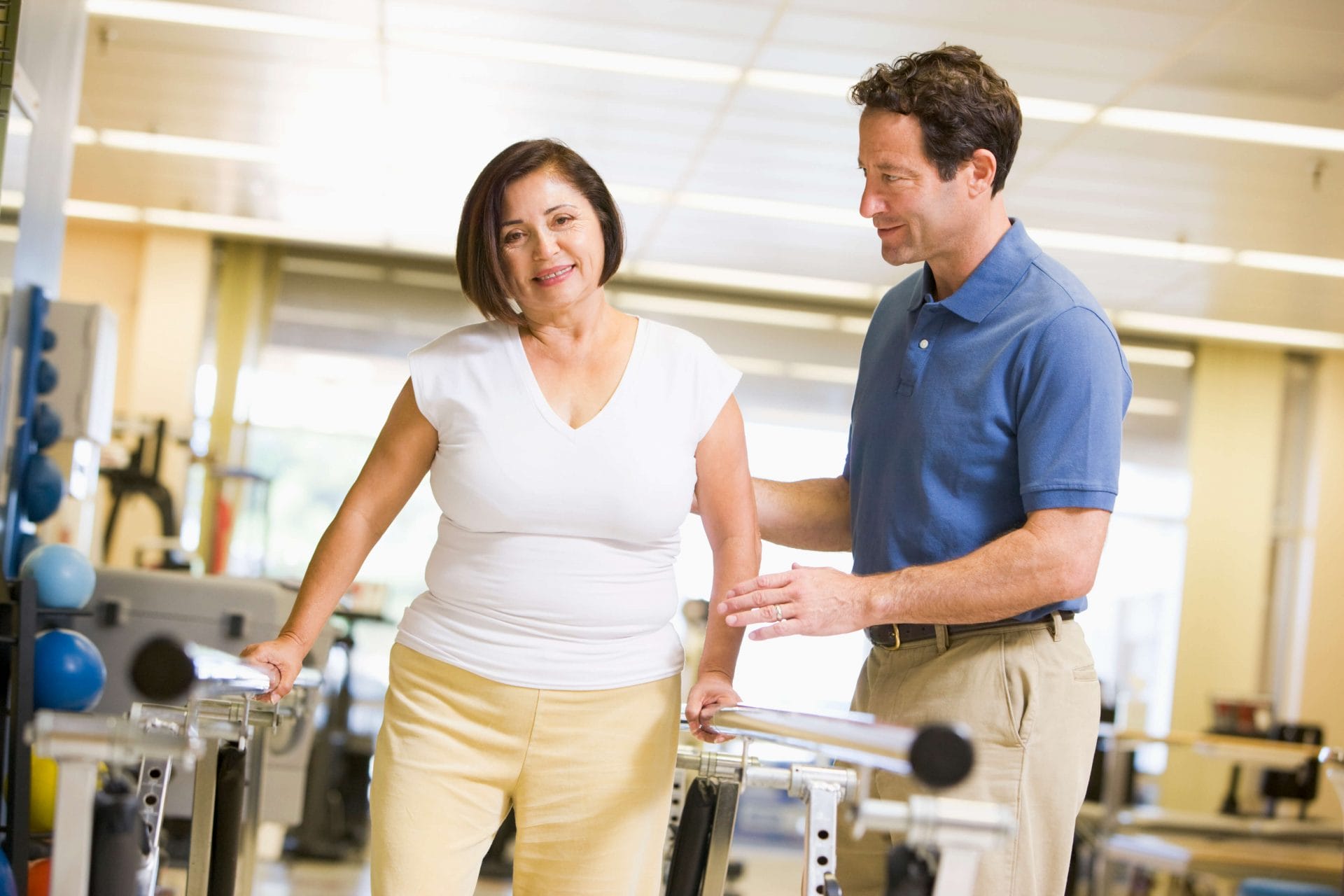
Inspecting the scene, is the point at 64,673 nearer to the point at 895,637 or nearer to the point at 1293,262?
the point at 895,637

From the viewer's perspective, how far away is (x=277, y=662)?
63.6 inches

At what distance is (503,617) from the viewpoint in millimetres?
1599

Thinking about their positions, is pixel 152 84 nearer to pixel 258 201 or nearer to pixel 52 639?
pixel 258 201

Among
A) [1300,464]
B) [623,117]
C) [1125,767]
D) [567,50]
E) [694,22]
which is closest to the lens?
[694,22]

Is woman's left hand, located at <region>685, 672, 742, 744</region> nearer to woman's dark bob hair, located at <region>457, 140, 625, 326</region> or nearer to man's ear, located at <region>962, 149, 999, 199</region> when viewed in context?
woman's dark bob hair, located at <region>457, 140, 625, 326</region>

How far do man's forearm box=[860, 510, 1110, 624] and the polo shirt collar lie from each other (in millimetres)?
311

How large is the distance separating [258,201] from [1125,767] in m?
5.93

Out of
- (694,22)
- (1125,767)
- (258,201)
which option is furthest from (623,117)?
(1125,767)

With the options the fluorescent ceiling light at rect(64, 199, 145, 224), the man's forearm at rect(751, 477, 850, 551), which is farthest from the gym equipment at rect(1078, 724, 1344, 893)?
the fluorescent ceiling light at rect(64, 199, 145, 224)

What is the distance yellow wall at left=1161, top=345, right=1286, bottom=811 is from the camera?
31.0 feet

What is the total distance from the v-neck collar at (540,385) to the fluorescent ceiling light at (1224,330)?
7.76m

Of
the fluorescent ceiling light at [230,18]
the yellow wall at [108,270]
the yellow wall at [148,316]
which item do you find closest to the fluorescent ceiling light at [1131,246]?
the fluorescent ceiling light at [230,18]

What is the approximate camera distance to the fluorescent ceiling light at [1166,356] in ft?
31.4

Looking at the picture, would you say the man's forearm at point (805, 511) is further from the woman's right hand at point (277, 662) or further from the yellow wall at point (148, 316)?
the yellow wall at point (148, 316)
